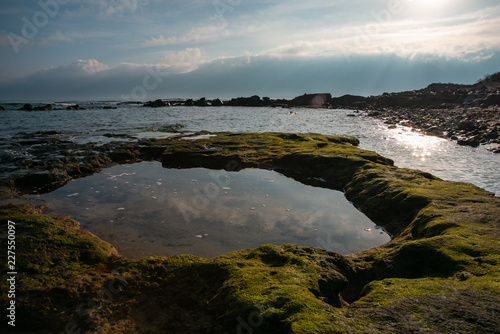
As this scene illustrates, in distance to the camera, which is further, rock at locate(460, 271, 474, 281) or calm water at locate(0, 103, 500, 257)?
calm water at locate(0, 103, 500, 257)

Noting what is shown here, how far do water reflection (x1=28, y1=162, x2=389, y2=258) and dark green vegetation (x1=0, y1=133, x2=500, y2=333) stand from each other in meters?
1.86

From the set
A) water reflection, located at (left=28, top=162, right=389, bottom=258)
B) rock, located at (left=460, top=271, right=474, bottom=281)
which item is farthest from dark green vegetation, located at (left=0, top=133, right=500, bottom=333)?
water reflection, located at (left=28, top=162, right=389, bottom=258)

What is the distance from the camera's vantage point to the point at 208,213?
13.2m

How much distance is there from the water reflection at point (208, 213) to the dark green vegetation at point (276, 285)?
1.86 meters

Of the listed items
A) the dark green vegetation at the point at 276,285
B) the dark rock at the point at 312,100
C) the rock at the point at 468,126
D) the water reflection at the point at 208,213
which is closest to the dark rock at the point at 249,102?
the dark rock at the point at 312,100

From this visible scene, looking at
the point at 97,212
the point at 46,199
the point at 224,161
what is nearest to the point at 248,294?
the point at 97,212

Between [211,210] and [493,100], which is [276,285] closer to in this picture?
[211,210]

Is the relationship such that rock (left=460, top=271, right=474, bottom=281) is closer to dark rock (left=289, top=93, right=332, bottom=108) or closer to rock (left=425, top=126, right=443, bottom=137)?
rock (left=425, top=126, right=443, bottom=137)

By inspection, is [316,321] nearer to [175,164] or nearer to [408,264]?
[408,264]

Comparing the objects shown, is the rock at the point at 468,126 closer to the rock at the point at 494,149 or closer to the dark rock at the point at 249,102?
the rock at the point at 494,149

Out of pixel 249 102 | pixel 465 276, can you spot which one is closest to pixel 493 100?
pixel 465 276

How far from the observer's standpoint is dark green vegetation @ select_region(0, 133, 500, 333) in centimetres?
541

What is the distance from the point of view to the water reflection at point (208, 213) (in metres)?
10.8

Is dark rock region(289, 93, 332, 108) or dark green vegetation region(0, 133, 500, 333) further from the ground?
dark rock region(289, 93, 332, 108)
